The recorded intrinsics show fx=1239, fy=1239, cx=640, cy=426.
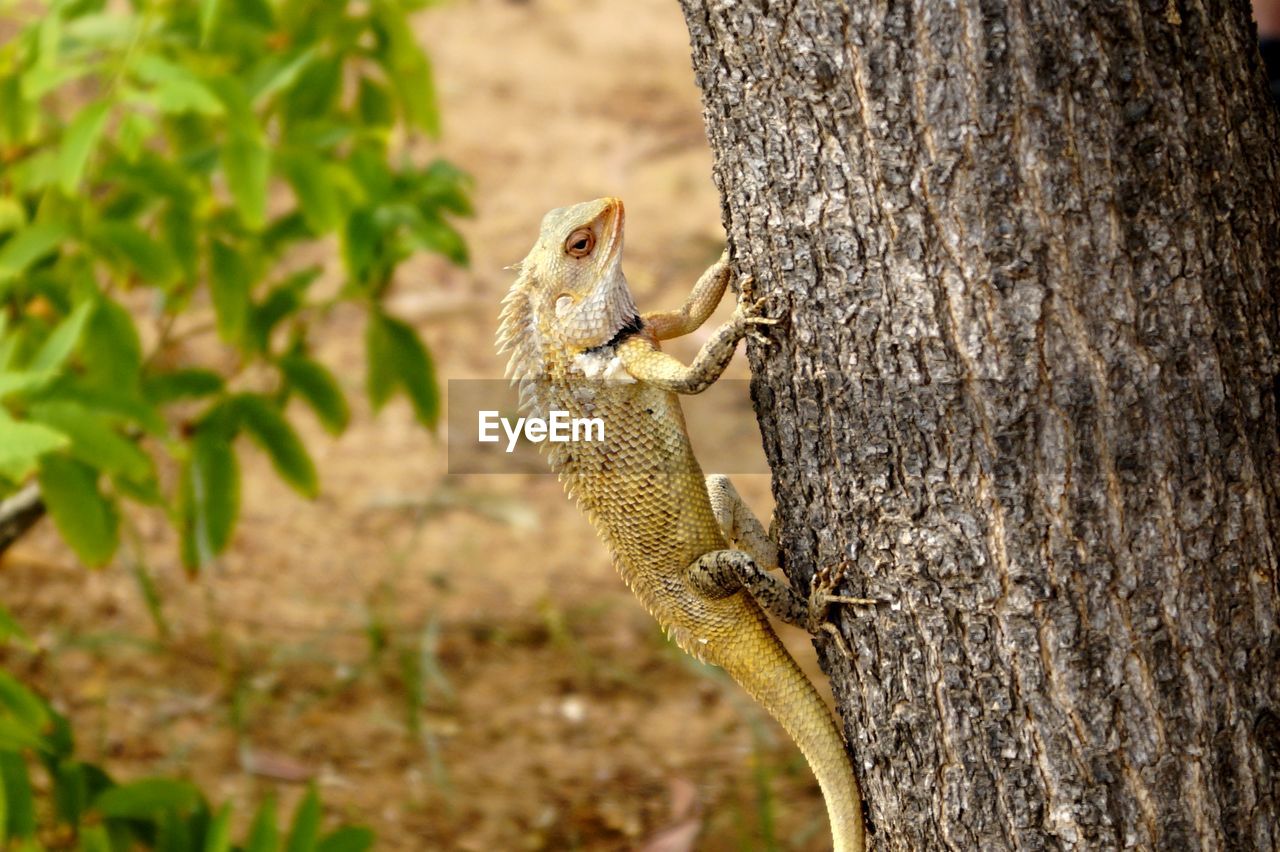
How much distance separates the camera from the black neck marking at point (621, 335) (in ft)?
10.2

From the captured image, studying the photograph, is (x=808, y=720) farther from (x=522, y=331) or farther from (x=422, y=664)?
(x=422, y=664)

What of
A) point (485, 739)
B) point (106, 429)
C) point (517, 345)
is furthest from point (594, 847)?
point (106, 429)

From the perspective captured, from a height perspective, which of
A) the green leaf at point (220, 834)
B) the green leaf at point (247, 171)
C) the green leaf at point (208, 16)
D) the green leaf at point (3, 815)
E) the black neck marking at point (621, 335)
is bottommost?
the green leaf at point (220, 834)

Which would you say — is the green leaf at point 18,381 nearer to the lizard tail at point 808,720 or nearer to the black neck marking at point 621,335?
the black neck marking at point 621,335

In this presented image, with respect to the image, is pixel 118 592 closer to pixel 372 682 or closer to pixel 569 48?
pixel 372 682

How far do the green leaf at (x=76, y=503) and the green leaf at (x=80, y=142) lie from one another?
693 mm

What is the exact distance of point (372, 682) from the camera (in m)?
5.22

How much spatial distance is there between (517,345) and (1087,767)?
1.72m

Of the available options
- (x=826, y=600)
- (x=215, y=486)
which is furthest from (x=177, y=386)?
(x=826, y=600)

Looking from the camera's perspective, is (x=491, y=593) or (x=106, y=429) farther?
(x=491, y=593)

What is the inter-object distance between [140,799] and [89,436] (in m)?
0.88

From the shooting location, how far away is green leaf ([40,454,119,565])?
3.12m

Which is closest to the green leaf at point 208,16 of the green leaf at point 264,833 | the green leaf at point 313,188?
the green leaf at point 313,188

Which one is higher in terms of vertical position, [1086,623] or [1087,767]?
[1086,623]
